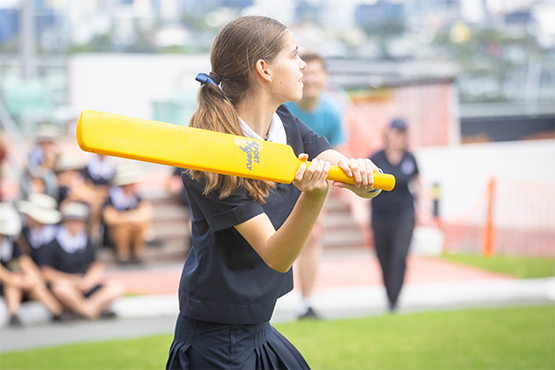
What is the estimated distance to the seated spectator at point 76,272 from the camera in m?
6.56

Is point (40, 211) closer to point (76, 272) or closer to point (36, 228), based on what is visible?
point (36, 228)

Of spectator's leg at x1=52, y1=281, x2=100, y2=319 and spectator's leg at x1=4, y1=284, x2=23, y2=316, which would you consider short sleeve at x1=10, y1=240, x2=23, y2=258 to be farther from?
spectator's leg at x1=52, y1=281, x2=100, y2=319

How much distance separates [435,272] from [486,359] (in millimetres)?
4681

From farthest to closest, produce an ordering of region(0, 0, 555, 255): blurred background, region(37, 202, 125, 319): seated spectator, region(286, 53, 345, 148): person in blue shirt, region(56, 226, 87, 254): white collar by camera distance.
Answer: region(0, 0, 555, 255): blurred background → region(56, 226, 87, 254): white collar → region(37, 202, 125, 319): seated spectator → region(286, 53, 345, 148): person in blue shirt

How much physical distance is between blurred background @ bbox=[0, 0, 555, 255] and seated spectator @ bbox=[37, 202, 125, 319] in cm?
372

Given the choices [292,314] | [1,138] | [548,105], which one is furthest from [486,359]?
[548,105]

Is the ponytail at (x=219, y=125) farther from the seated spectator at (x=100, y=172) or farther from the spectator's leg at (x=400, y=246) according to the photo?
the seated spectator at (x=100, y=172)

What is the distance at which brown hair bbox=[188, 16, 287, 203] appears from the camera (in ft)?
6.40

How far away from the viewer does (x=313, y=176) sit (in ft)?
5.75

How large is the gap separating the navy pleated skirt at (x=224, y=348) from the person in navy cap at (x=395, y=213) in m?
4.34

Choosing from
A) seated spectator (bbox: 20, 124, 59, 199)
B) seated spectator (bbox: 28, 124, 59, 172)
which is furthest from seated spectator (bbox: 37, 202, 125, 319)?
seated spectator (bbox: 28, 124, 59, 172)

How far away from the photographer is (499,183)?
1451cm

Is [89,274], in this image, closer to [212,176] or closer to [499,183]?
[212,176]

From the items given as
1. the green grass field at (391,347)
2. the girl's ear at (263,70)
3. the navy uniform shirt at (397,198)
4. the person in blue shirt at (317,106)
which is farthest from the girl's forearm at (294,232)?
the navy uniform shirt at (397,198)
